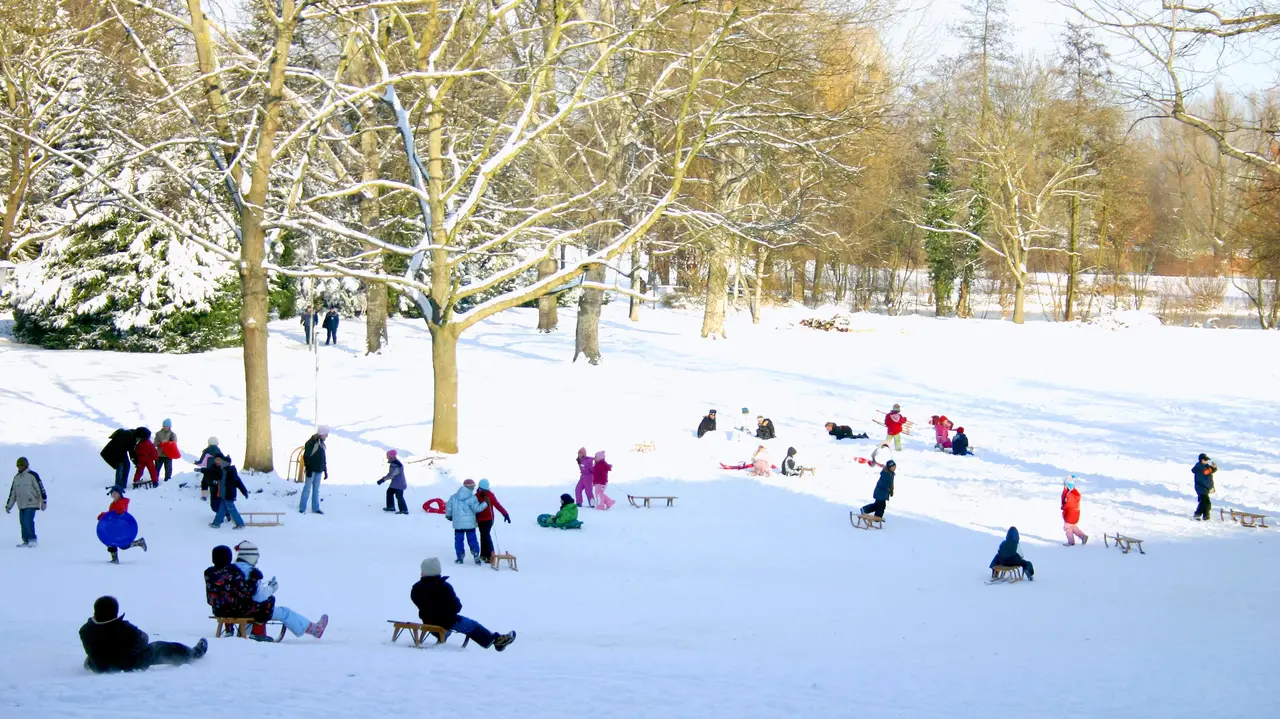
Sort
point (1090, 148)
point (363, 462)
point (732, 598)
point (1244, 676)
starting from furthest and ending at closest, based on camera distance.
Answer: point (1090, 148) < point (363, 462) < point (732, 598) < point (1244, 676)

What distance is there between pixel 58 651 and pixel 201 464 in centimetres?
873

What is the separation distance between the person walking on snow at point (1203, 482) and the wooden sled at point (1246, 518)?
13.3 inches

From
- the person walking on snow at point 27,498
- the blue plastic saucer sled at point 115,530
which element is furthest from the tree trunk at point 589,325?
the blue plastic saucer sled at point 115,530

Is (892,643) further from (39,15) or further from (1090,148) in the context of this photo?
(1090,148)

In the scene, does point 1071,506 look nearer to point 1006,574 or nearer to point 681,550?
point 1006,574

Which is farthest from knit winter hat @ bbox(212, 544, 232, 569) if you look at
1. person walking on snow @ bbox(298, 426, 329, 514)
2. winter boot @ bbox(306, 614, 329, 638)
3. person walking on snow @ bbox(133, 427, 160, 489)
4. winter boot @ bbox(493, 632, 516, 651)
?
person walking on snow @ bbox(133, 427, 160, 489)

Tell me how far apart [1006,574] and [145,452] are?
13666 millimetres

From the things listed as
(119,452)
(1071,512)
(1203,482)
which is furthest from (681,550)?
(1203,482)

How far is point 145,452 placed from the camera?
17.4m

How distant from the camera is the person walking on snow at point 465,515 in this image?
1355 cm

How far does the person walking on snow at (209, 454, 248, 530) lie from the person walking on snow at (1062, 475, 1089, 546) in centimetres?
1269

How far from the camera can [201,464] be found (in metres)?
16.9

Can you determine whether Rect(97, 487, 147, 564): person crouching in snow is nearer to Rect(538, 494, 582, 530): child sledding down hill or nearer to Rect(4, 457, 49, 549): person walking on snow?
Rect(4, 457, 49, 549): person walking on snow

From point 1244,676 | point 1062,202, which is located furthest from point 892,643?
point 1062,202
